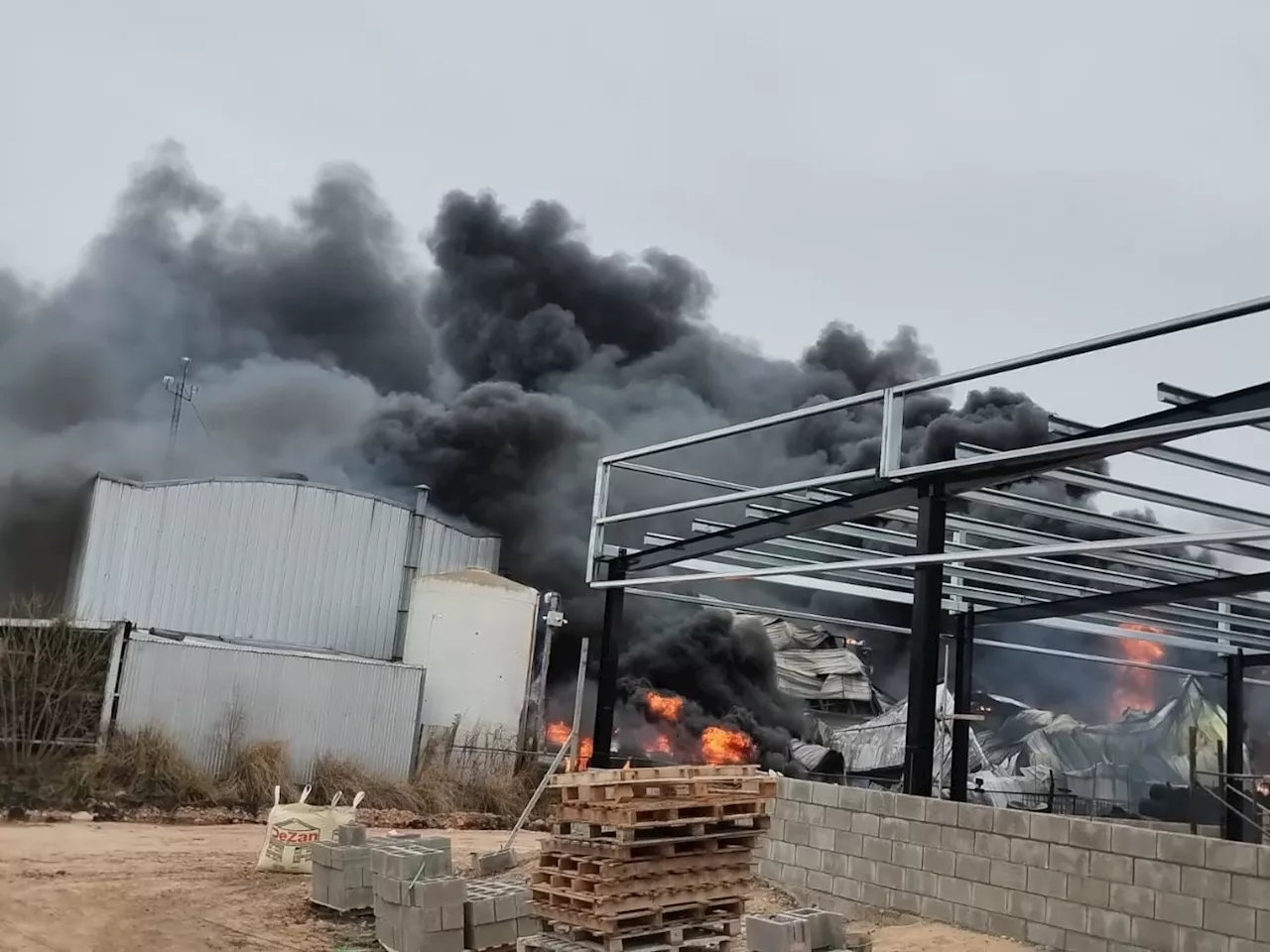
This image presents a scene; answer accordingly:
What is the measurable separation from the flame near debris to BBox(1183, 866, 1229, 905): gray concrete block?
1721 centimetres

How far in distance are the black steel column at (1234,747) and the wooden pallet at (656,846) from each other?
985cm

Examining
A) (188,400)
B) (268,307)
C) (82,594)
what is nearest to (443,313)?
(268,307)

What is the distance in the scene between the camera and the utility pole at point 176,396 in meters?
36.4

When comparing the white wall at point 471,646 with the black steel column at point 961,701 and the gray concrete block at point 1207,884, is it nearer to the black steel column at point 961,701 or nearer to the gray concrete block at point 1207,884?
the black steel column at point 961,701

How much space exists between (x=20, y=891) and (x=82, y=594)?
13461 mm

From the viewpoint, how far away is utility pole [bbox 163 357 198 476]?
36.4m

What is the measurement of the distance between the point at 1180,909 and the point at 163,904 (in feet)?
29.1

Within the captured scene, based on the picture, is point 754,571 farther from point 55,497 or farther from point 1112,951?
point 55,497

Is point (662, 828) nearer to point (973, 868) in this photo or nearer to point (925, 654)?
point (973, 868)

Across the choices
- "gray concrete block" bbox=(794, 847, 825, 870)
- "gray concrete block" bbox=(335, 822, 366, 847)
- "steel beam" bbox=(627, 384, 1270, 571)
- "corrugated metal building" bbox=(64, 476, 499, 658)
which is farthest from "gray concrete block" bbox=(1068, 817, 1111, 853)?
"corrugated metal building" bbox=(64, 476, 499, 658)

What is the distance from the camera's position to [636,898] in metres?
8.22

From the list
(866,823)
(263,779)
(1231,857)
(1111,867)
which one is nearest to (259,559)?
(263,779)

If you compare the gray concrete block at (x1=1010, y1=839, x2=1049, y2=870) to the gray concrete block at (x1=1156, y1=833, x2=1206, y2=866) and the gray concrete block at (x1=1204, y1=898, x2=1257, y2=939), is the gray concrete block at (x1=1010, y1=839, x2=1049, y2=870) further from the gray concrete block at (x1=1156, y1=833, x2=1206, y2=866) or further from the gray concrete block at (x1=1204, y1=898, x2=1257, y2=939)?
the gray concrete block at (x1=1204, y1=898, x2=1257, y2=939)

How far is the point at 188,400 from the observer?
38.6 metres
